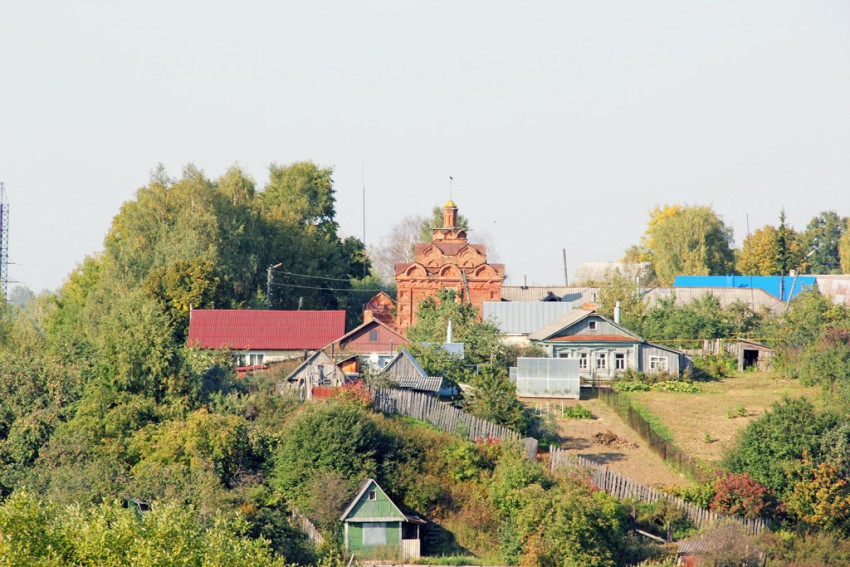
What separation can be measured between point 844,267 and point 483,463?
72140 mm

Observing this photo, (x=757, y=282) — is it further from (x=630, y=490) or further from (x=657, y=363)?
(x=630, y=490)

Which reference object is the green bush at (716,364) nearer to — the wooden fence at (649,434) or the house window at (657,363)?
the house window at (657,363)

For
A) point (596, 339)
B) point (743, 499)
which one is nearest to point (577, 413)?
point (596, 339)

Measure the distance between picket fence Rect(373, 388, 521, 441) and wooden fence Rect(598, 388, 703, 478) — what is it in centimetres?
485

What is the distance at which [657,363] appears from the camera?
158 feet

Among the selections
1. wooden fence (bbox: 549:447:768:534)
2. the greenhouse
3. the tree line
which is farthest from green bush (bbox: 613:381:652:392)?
the tree line

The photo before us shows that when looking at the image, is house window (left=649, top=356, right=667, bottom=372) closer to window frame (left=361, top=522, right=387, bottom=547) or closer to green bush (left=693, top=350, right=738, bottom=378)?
green bush (left=693, top=350, right=738, bottom=378)

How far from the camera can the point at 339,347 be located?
48938 millimetres

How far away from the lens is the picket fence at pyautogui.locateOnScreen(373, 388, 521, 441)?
3525 cm

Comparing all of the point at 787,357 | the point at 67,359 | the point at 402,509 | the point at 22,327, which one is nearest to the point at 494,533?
the point at 402,509

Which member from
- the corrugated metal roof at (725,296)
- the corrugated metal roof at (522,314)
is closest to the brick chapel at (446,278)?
the corrugated metal roof at (522,314)

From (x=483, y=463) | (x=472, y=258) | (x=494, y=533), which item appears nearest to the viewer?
(x=494, y=533)

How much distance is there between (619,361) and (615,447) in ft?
37.3

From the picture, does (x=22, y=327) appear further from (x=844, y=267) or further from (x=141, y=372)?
(x=844, y=267)
